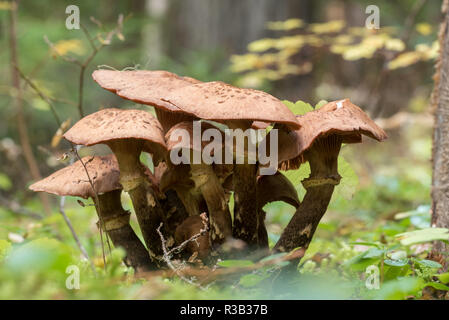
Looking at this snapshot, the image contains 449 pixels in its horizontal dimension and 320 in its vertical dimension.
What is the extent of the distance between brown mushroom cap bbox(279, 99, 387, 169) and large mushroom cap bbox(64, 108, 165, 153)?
56cm

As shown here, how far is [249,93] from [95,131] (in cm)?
67

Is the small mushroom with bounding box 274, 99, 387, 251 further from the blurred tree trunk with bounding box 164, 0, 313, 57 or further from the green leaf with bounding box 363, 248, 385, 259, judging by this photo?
the blurred tree trunk with bounding box 164, 0, 313, 57

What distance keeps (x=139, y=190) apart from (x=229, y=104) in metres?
0.72

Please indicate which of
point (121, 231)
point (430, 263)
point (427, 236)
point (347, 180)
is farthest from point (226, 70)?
point (427, 236)

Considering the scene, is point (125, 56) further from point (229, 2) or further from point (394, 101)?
point (394, 101)

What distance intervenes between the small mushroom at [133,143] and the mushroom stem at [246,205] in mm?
396

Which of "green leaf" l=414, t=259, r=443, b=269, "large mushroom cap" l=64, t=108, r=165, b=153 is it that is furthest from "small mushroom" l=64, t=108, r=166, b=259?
"green leaf" l=414, t=259, r=443, b=269

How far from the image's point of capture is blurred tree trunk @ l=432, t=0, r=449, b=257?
2439 mm

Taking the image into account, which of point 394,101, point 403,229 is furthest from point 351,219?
point 394,101

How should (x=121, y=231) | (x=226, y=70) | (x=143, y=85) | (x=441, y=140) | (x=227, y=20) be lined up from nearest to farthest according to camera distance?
(x=143, y=85) → (x=121, y=231) → (x=441, y=140) → (x=226, y=70) → (x=227, y=20)

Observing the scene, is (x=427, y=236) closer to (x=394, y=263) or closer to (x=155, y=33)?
(x=394, y=263)

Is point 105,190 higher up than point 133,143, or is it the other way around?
point 133,143

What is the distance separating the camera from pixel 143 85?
202cm

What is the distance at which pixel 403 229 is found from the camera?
3.26 m
